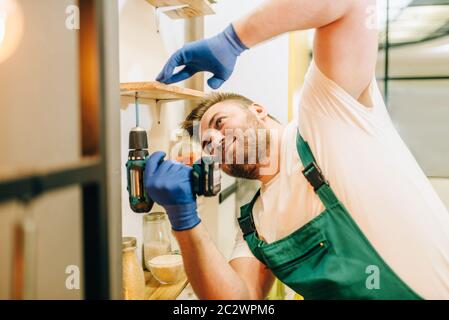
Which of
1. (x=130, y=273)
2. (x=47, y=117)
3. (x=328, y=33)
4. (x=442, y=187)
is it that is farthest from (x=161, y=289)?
(x=442, y=187)

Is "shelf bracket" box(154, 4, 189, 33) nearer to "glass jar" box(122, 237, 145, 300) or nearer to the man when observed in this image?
the man

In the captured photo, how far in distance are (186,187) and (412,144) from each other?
2.84 feet

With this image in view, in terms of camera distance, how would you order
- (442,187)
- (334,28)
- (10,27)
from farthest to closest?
(442,187) < (334,28) < (10,27)

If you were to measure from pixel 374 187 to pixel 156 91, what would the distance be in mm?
646

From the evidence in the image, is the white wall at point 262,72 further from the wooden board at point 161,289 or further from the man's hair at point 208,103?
the wooden board at point 161,289

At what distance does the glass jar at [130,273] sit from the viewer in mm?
919

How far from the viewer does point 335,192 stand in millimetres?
930

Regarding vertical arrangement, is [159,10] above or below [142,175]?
above

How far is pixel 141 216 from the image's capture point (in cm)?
111

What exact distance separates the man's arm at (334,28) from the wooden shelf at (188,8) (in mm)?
191

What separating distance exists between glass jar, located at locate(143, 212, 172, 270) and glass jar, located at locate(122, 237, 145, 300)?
0.49ft

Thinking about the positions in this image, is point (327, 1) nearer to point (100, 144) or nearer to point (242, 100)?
point (242, 100)

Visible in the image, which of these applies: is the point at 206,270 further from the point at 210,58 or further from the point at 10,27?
the point at 10,27

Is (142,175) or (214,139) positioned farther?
(214,139)
